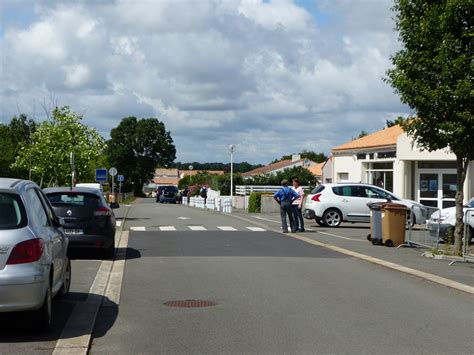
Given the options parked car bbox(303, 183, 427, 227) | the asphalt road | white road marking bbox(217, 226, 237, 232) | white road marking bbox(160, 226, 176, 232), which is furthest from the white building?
the asphalt road

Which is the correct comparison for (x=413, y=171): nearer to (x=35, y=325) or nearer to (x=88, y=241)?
(x=88, y=241)

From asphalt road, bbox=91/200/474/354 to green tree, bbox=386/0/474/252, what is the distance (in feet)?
11.3

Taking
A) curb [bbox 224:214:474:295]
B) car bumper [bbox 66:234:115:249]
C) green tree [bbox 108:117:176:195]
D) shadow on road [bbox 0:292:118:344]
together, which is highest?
green tree [bbox 108:117:176:195]

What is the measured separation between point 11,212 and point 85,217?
780 cm

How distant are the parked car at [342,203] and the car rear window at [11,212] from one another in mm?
20445

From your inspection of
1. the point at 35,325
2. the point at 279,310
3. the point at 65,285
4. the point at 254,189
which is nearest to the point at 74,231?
the point at 65,285

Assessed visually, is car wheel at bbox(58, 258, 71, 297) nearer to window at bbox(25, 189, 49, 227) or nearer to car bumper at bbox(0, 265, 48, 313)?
window at bbox(25, 189, 49, 227)

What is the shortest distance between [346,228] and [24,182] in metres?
20.1

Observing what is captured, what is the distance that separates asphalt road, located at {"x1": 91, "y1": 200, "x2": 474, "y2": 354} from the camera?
7312 millimetres

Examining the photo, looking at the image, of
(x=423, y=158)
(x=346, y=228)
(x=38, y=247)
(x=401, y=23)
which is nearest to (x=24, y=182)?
(x=38, y=247)

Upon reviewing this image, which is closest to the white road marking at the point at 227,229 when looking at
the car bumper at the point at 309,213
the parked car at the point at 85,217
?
the car bumper at the point at 309,213

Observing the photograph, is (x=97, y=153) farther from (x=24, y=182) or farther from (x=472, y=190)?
(x=24, y=182)

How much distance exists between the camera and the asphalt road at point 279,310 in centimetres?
731

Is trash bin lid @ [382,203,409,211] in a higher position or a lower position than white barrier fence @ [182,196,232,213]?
higher
